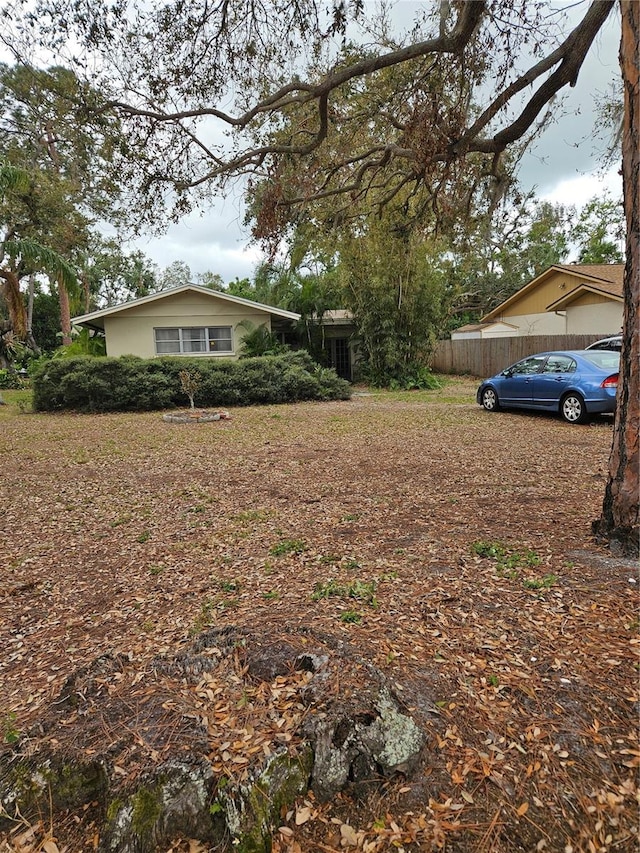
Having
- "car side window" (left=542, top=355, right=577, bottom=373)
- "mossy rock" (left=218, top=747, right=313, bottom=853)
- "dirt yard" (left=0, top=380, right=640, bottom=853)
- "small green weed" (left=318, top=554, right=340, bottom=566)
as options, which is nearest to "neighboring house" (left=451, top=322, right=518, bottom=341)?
"car side window" (left=542, top=355, right=577, bottom=373)

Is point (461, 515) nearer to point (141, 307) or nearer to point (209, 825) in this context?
point (209, 825)

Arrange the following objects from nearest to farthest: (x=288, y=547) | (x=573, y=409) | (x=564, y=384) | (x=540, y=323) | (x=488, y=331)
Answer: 1. (x=288, y=547)
2. (x=573, y=409)
3. (x=564, y=384)
4. (x=540, y=323)
5. (x=488, y=331)

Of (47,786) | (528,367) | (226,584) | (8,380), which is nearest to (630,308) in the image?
(226,584)

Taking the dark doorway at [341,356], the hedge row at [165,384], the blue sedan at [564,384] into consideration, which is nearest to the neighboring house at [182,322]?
the dark doorway at [341,356]

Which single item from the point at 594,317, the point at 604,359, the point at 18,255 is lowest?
the point at 604,359

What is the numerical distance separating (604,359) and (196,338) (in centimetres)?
1322

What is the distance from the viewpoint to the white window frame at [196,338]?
1788 cm

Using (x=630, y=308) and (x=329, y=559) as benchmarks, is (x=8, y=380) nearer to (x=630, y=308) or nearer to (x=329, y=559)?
(x=329, y=559)

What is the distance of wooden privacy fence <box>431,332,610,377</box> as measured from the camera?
61.3ft

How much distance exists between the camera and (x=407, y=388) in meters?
17.3

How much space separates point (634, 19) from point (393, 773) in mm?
3944

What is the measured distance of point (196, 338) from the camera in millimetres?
18094

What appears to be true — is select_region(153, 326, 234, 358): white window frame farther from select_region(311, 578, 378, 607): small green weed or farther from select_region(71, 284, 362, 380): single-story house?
select_region(311, 578, 378, 607): small green weed

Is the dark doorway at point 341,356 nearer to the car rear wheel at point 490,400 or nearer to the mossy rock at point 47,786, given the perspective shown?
the car rear wheel at point 490,400
